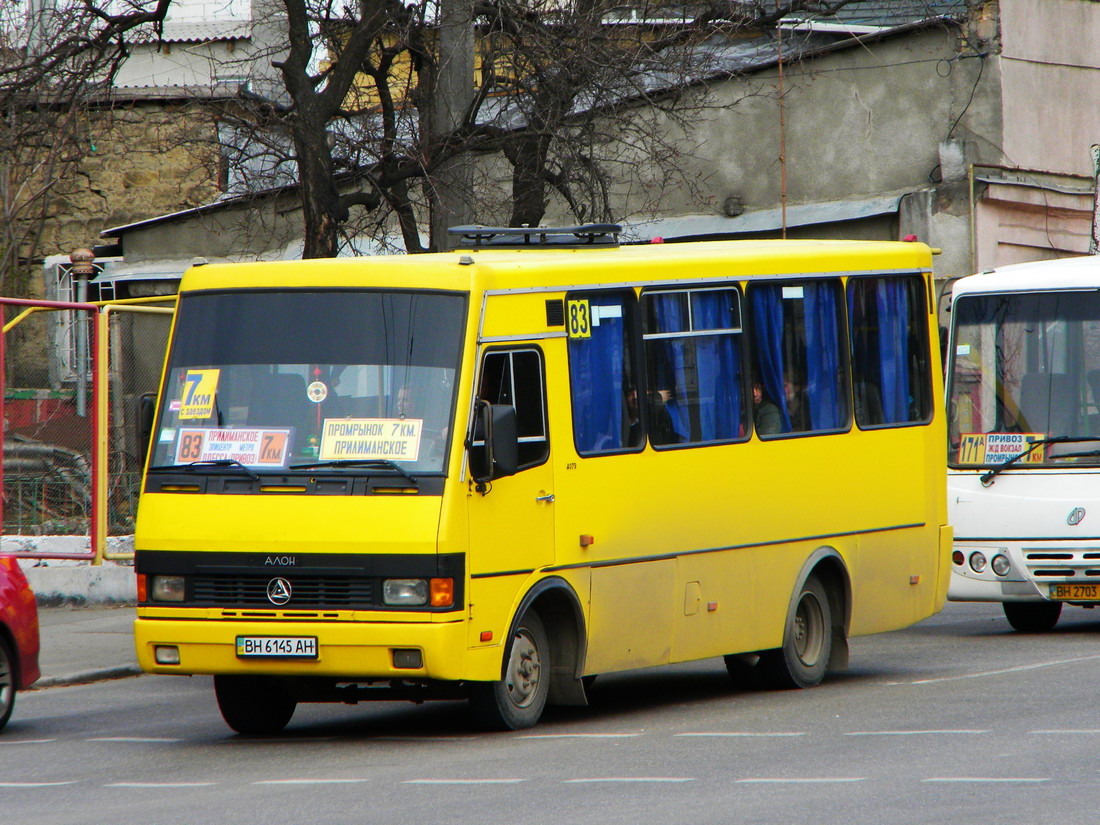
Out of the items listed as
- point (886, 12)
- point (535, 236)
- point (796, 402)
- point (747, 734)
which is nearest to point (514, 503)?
point (747, 734)

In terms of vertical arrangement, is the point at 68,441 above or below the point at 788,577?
above

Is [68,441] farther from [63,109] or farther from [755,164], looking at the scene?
[755,164]

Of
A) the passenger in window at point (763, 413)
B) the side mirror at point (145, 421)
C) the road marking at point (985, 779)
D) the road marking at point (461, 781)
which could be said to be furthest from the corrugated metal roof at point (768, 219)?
the road marking at point (985, 779)

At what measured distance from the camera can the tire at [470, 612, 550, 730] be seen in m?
9.82

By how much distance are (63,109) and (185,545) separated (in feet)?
27.7

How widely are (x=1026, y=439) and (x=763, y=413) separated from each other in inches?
166

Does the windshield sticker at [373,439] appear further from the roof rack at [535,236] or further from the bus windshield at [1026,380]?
the bus windshield at [1026,380]

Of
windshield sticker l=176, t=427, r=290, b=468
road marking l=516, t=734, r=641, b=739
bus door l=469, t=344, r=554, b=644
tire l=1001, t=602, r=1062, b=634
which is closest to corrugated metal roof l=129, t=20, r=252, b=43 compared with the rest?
tire l=1001, t=602, r=1062, b=634

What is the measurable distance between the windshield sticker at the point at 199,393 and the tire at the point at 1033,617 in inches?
320

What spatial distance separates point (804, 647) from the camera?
12328 mm

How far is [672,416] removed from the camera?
1108cm

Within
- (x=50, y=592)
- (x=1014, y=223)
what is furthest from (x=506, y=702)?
(x=1014, y=223)

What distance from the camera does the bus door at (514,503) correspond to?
9586 millimetres

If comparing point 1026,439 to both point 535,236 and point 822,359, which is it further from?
point 535,236
